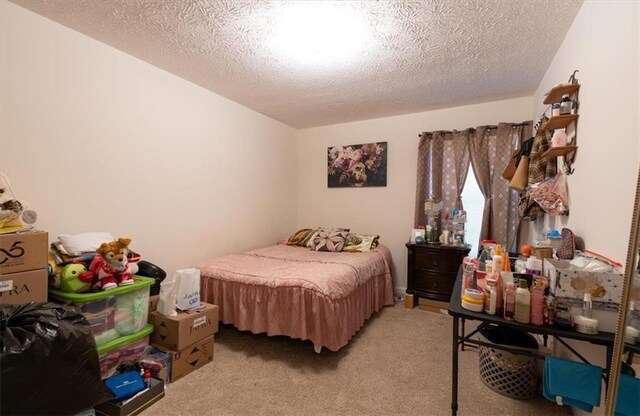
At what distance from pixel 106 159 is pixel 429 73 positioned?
2809mm

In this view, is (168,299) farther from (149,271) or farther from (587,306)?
(587,306)

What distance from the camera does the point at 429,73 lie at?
2.57 metres

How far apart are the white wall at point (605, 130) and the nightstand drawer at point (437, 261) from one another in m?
1.36

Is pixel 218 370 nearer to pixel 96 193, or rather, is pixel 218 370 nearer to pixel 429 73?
pixel 96 193

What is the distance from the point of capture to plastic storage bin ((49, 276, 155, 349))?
5.49 ft

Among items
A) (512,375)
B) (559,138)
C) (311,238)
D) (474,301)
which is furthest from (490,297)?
(311,238)

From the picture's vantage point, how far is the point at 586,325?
3.65 feet

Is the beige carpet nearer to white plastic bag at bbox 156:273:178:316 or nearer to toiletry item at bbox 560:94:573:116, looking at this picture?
white plastic bag at bbox 156:273:178:316

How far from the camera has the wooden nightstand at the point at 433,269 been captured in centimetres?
310

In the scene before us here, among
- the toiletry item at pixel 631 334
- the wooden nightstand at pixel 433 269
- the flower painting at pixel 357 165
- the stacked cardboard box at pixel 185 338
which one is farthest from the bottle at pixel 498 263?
the flower painting at pixel 357 165

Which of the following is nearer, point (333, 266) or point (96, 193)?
point (96, 193)

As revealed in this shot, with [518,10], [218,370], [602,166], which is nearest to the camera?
[602,166]

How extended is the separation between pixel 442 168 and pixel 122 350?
355cm

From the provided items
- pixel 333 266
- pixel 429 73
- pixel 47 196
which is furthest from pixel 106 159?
pixel 429 73
